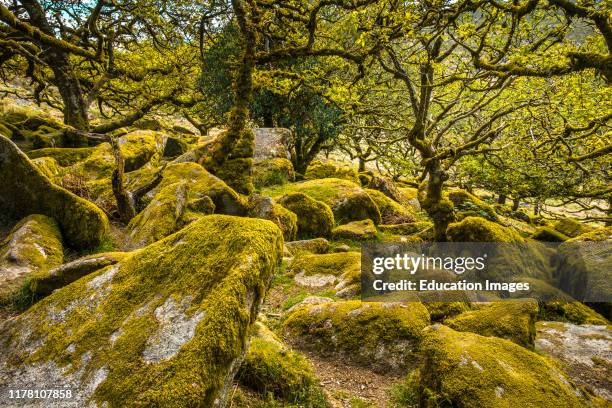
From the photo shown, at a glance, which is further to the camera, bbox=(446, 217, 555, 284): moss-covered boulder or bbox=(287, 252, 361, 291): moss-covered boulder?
bbox=(446, 217, 555, 284): moss-covered boulder

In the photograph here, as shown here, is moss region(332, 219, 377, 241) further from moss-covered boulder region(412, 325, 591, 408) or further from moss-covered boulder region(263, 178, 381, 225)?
moss-covered boulder region(412, 325, 591, 408)

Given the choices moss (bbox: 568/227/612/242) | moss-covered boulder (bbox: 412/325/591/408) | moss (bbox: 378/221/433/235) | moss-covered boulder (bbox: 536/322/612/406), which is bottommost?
moss-covered boulder (bbox: 536/322/612/406)

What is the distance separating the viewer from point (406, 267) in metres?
9.96

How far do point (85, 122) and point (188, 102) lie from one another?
18.7 ft

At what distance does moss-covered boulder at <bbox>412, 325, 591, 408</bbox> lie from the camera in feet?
15.3

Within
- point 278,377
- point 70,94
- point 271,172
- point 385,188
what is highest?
point 70,94

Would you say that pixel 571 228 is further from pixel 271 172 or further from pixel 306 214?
pixel 271 172

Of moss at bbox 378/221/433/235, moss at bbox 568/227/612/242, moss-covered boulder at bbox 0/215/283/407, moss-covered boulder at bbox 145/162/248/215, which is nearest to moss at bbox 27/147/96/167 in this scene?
moss-covered boulder at bbox 145/162/248/215

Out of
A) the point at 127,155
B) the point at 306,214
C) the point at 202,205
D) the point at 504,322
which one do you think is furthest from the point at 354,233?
the point at 127,155

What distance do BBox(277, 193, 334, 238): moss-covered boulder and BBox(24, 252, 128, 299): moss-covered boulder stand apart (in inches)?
323

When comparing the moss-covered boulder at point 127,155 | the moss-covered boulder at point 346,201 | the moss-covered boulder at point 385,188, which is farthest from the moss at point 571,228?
the moss-covered boulder at point 127,155

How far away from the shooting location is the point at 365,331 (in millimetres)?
6793

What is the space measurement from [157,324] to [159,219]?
16.7 feet

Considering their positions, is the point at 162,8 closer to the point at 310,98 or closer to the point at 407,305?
the point at 310,98
